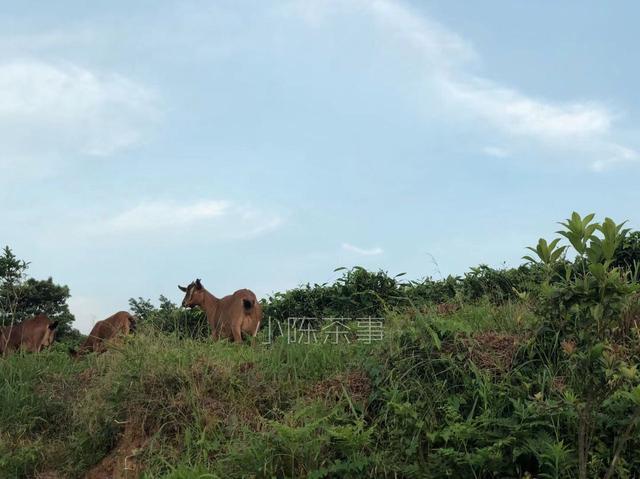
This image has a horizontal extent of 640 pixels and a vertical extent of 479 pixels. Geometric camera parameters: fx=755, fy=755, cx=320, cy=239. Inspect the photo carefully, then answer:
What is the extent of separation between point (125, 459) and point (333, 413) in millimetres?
1905

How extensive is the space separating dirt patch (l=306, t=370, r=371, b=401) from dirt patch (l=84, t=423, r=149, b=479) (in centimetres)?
155

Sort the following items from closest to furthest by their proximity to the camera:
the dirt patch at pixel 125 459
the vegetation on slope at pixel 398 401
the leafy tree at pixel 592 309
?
the leafy tree at pixel 592 309 < the vegetation on slope at pixel 398 401 < the dirt patch at pixel 125 459

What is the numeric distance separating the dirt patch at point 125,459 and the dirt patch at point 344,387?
1.55 meters

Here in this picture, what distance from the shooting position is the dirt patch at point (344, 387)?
6.39m

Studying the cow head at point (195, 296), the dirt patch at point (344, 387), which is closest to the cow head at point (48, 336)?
the cow head at point (195, 296)

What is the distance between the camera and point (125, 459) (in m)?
6.46

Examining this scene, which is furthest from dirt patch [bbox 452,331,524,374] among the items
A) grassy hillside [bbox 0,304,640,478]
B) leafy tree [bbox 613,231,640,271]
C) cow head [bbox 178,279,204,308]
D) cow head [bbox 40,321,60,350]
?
cow head [bbox 40,321,60,350]

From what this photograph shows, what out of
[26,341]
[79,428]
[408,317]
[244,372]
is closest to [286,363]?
[244,372]

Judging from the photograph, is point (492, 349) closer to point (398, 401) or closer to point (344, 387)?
point (398, 401)

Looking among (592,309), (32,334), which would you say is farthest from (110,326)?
(592,309)

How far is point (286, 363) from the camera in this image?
746 centimetres

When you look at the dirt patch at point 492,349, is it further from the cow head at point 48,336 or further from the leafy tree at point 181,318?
the cow head at point 48,336

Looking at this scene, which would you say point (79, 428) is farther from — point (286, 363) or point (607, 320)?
point (607, 320)

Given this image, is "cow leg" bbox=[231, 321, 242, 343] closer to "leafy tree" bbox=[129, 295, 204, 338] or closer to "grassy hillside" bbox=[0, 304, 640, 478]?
"leafy tree" bbox=[129, 295, 204, 338]
